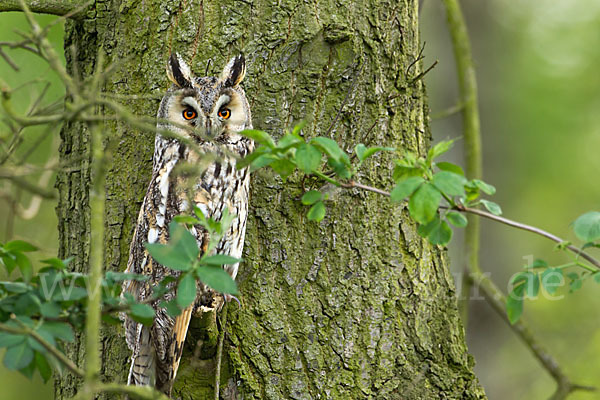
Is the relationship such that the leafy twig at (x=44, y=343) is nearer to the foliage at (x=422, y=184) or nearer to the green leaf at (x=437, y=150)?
the foliage at (x=422, y=184)

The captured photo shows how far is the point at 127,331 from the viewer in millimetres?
1972

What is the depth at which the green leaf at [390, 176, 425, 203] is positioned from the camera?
4.68 ft

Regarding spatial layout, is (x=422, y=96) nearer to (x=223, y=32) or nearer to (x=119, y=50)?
(x=223, y=32)

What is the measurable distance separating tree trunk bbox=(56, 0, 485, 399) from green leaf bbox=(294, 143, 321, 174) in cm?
56

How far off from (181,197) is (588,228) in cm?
118

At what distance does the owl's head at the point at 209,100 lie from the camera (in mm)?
1979

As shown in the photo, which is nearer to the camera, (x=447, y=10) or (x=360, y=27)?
(x=360, y=27)

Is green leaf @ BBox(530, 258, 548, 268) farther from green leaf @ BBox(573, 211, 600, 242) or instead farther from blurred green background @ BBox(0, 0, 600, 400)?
blurred green background @ BBox(0, 0, 600, 400)

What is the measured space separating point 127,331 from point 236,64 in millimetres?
888

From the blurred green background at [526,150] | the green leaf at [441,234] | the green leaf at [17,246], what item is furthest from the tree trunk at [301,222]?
the blurred green background at [526,150]

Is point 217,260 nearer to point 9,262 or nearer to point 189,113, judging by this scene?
point 9,262

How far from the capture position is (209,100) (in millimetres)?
2059

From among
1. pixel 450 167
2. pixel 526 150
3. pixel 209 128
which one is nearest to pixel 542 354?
pixel 450 167

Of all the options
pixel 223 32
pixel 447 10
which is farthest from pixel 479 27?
pixel 223 32
